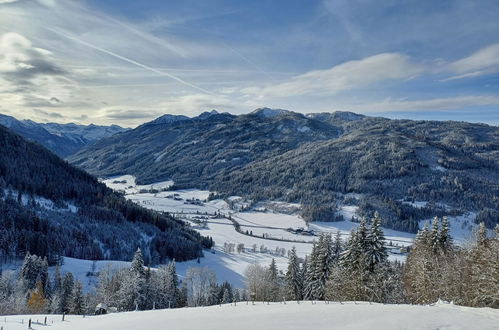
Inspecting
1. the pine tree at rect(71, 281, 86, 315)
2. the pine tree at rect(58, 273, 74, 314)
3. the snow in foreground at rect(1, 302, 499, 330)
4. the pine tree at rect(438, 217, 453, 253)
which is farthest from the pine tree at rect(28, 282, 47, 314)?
the pine tree at rect(438, 217, 453, 253)

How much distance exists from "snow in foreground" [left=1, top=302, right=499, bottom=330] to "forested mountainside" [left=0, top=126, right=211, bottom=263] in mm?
94852

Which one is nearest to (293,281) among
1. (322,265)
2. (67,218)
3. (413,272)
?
(322,265)

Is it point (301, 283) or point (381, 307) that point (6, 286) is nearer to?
point (301, 283)

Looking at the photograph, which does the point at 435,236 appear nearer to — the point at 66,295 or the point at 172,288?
the point at 172,288

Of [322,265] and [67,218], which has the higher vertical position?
[322,265]

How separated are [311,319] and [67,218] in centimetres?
13960

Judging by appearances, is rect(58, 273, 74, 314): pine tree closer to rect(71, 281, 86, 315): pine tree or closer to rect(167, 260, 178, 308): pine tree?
rect(71, 281, 86, 315): pine tree

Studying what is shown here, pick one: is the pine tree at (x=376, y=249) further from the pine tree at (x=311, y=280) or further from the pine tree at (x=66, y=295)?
the pine tree at (x=66, y=295)

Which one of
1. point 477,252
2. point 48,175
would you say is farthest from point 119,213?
point 477,252

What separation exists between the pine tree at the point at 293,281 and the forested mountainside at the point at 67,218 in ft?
273

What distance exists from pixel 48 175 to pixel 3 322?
15875 centimetres

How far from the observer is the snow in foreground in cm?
2397

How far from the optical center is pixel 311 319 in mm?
26500

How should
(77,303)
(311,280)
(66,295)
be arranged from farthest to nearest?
1. (66,295)
2. (77,303)
3. (311,280)
